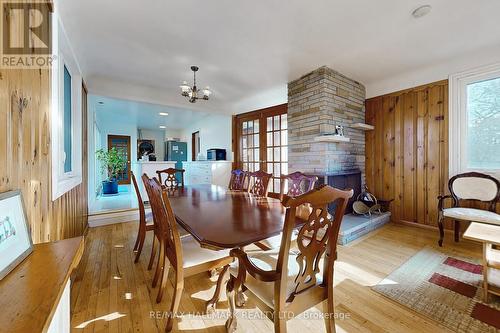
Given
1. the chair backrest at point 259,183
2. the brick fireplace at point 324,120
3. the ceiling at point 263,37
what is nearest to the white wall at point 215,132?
the ceiling at point 263,37

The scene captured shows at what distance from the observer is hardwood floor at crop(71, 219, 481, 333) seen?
4.60ft

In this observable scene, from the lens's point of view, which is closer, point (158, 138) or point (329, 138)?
point (329, 138)

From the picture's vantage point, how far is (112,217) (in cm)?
360

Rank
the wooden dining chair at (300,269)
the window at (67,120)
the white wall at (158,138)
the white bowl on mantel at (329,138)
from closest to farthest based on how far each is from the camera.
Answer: the wooden dining chair at (300,269) < the window at (67,120) < the white bowl on mantel at (329,138) < the white wall at (158,138)

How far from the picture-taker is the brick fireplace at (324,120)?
3176mm

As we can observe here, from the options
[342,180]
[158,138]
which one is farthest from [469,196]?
[158,138]

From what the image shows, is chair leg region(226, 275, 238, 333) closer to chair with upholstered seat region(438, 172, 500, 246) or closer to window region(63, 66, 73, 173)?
window region(63, 66, 73, 173)

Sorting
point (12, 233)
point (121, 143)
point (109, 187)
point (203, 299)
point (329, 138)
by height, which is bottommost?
point (203, 299)

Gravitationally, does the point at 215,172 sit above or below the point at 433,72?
below

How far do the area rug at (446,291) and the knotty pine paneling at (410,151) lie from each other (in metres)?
1.19

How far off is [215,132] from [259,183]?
3.76 meters

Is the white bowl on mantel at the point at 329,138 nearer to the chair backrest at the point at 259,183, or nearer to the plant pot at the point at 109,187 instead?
the chair backrest at the point at 259,183

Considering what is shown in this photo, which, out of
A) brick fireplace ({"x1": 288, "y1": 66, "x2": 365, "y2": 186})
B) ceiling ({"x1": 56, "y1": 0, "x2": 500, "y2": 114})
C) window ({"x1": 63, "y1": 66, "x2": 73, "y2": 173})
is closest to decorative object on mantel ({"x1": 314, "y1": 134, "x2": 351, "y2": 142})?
brick fireplace ({"x1": 288, "y1": 66, "x2": 365, "y2": 186})

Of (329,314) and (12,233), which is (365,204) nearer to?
(329,314)
